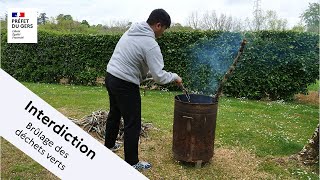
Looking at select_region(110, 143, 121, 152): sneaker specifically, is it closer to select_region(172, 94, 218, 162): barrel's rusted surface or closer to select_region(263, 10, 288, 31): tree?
select_region(172, 94, 218, 162): barrel's rusted surface

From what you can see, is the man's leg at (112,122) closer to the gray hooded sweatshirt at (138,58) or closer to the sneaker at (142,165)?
the gray hooded sweatshirt at (138,58)

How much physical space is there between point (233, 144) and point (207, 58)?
5784 millimetres

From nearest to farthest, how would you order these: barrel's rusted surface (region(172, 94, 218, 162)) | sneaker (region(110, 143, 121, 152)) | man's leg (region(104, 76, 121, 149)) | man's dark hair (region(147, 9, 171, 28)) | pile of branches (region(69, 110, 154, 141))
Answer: man's dark hair (region(147, 9, 171, 28))
barrel's rusted surface (region(172, 94, 218, 162))
man's leg (region(104, 76, 121, 149))
sneaker (region(110, 143, 121, 152))
pile of branches (region(69, 110, 154, 141))

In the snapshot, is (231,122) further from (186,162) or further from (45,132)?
(45,132)

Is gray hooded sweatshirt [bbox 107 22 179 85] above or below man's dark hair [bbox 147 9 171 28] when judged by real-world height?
below

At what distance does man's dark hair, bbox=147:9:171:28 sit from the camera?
12.0ft

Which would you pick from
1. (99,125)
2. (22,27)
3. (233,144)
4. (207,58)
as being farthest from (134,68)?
(22,27)

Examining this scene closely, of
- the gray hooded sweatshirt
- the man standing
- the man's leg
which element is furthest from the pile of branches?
the gray hooded sweatshirt

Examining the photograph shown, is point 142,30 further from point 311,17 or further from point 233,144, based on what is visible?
point 311,17

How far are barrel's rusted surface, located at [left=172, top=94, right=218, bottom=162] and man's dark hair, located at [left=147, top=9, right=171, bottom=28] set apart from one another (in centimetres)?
91

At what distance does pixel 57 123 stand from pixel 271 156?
10.8ft

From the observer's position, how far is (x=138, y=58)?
11.8 ft

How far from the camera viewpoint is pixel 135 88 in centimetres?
375

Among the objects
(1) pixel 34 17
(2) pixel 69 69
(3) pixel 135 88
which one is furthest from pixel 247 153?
(1) pixel 34 17
